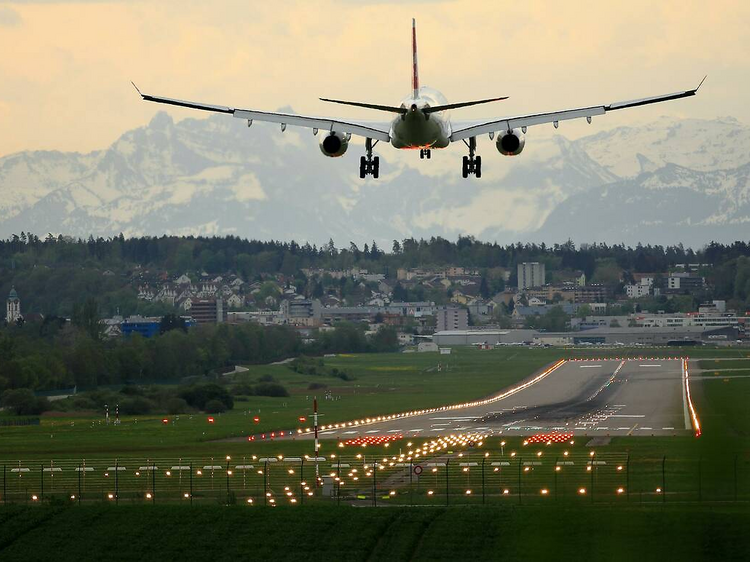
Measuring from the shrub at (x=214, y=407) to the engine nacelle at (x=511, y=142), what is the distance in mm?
59972

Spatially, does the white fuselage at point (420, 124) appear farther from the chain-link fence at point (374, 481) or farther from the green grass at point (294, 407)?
the green grass at point (294, 407)

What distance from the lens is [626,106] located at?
65.6 meters

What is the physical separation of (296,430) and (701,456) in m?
75.3

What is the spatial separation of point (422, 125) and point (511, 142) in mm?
6178

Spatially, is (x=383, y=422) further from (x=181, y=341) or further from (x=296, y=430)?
(x=181, y=341)

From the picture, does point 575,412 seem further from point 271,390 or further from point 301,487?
point 301,487

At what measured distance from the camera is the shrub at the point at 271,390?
450 ft

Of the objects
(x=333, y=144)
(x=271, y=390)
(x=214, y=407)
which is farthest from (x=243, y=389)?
(x=333, y=144)

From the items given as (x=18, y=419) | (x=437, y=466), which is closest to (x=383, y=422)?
(x=18, y=419)

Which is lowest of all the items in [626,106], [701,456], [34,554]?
[34,554]

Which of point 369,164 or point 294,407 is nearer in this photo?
point 369,164

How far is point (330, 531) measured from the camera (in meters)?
58.0

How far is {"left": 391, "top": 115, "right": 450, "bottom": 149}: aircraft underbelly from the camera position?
204 feet

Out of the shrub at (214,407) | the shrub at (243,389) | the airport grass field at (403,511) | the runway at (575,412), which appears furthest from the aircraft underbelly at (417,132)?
the shrub at (243,389)
